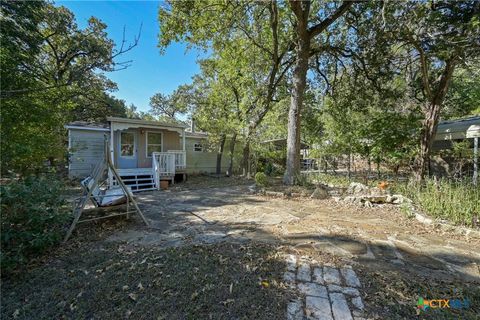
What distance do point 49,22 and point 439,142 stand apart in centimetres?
1969

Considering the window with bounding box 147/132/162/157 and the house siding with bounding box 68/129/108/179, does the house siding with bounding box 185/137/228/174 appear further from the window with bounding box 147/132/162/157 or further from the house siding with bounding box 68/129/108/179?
the house siding with bounding box 68/129/108/179

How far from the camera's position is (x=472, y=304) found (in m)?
2.00

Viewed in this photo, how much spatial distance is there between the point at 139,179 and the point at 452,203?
922cm

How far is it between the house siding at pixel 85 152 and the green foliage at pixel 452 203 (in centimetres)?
1219

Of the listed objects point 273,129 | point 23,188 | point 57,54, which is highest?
point 57,54

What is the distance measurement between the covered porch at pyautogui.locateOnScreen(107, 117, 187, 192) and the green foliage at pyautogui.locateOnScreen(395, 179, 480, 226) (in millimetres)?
8084

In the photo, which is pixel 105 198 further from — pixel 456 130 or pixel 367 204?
pixel 456 130

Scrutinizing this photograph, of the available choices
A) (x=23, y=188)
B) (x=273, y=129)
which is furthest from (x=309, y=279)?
(x=273, y=129)

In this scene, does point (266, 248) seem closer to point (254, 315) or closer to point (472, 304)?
point (254, 315)

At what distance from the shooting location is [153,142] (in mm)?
11062

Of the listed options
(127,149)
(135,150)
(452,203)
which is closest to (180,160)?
(135,150)

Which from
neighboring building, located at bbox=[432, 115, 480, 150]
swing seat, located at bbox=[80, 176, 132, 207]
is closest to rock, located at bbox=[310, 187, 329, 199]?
swing seat, located at bbox=[80, 176, 132, 207]

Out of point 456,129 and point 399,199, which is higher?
point 456,129

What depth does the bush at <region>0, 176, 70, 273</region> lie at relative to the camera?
250 cm
